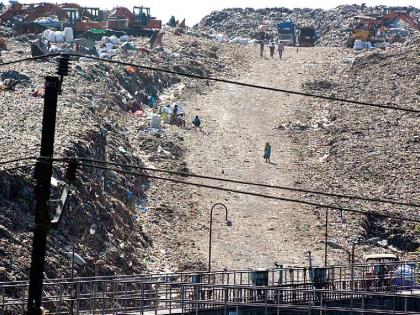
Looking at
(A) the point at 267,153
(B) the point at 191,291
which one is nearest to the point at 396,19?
(A) the point at 267,153

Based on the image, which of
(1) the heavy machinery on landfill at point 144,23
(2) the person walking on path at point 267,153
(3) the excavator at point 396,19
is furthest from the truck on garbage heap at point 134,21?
(2) the person walking on path at point 267,153

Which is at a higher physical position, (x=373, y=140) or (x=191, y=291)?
(x=373, y=140)

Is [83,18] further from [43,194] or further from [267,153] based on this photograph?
[43,194]

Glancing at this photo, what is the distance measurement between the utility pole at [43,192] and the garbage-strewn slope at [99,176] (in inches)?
505

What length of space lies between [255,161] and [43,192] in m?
38.5

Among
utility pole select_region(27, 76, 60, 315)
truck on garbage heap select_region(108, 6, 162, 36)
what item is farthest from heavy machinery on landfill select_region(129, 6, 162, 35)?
utility pole select_region(27, 76, 60, 315)

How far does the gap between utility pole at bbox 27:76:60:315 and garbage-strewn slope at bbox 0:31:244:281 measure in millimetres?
12836

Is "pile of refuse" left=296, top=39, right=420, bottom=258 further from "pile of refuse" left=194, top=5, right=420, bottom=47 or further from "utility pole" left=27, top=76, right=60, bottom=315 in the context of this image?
"utility pole" left=27, top=76, right=60, bottom=315

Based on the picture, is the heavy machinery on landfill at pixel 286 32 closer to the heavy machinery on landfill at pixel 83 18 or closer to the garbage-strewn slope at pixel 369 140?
the heavy machinery on landfill at pixel 83 18

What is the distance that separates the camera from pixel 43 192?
51.2 feet

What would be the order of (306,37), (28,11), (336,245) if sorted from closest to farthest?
(336,245)
(28,11)
(306,37)

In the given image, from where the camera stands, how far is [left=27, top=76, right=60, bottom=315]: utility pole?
51.1ft

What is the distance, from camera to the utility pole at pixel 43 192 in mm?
15586

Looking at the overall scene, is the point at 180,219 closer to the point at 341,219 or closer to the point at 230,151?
the point at 341,219
